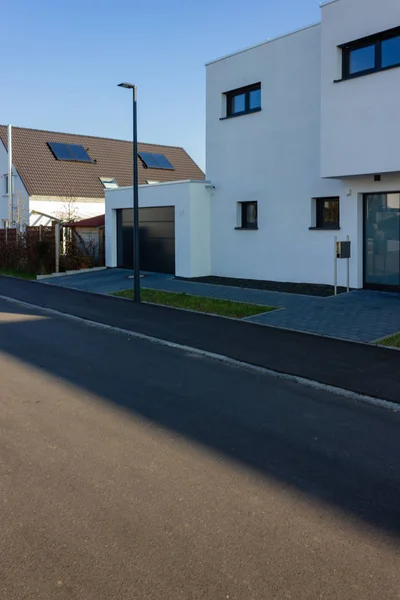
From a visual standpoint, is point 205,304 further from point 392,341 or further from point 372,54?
point 372,54

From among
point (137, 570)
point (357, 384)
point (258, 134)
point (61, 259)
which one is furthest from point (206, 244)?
point (137, 570)

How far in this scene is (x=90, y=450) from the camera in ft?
16.3

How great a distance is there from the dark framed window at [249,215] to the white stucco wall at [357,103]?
13.6 ft

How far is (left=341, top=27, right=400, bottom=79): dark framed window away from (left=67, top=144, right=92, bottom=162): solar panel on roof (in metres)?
23.0

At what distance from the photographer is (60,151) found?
114 ft

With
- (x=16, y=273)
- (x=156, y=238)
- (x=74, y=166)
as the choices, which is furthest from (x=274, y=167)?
(x=74, y=166)

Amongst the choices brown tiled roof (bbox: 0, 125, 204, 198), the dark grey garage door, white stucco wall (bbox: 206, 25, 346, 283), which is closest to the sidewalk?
white stucco wall (bbox: 206, 25, 346, 283)

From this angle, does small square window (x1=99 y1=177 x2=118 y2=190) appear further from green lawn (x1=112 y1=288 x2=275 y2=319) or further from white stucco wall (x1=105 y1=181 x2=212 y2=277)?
green lawn (x1=112 y1=288 x2=275 y2=319)

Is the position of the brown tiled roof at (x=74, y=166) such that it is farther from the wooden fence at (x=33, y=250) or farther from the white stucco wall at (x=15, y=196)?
the wooden fence at (x=33, y=250)

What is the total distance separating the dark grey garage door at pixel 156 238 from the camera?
20.5m

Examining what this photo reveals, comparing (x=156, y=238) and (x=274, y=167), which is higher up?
(x=274, y=167)

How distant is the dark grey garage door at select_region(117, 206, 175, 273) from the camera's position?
2050cm

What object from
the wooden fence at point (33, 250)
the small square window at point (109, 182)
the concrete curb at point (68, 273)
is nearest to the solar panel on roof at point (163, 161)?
the small square window at point (109, 182)

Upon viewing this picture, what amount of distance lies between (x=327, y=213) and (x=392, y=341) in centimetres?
729
